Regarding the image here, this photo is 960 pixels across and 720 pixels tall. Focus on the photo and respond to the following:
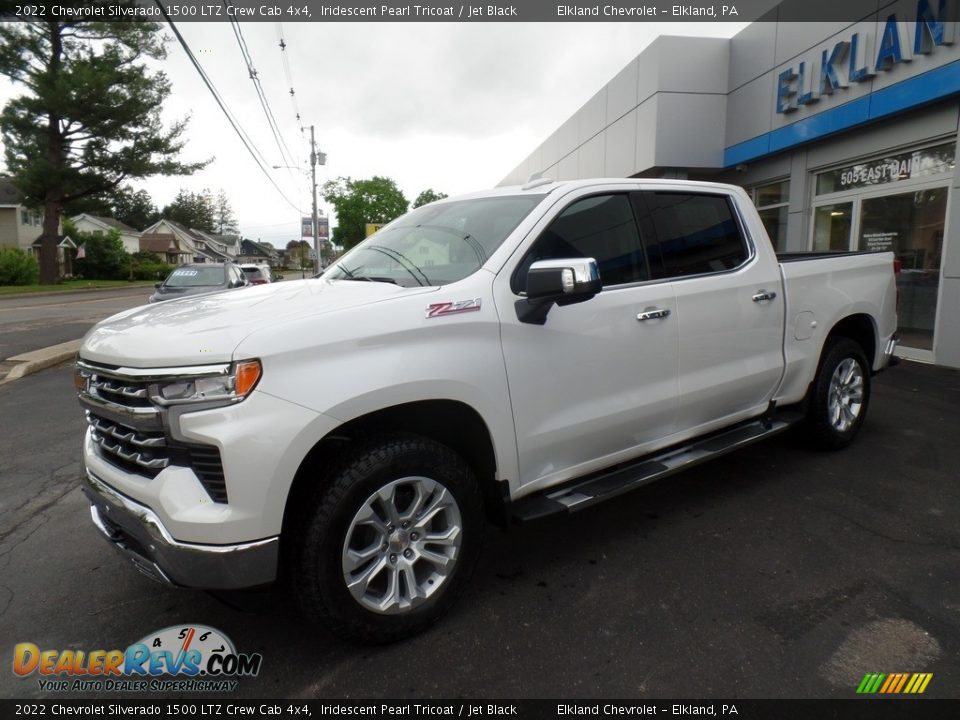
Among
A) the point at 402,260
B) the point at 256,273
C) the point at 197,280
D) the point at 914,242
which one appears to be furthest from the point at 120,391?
the point at 256,273

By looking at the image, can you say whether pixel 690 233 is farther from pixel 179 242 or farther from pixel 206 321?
pixel 179 242

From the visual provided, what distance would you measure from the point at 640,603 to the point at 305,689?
4.88 feet

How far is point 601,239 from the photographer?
127 inches

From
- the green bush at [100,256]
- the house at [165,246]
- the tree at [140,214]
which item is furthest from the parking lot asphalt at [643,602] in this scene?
the tree at [140,214]

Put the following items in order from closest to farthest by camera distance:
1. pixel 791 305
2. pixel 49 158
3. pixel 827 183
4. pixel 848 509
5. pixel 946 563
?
pixel 946 563 → pixel 848 509 → pixel 791 305 → pixel 827 183 → pixel 49 158

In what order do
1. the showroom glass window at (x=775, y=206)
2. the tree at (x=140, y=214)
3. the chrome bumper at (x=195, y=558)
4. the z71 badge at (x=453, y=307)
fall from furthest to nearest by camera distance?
1. the tree at (x=140, y=214)
2. the showroom glass window at (x=775, y=206)
3. the z71 badge at (x=453, y=307)
4. the chrome bumper at (x=195, y=558)

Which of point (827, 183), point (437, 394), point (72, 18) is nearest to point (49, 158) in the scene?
point (72, 18)

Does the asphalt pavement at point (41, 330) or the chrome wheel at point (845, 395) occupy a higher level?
the chrome wheel at point (845, 395)

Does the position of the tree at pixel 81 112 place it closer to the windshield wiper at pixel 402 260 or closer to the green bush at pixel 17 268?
the green bush at pixel 17 268

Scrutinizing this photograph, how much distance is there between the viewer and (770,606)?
274cm

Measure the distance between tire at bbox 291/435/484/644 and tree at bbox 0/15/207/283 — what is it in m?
33.1

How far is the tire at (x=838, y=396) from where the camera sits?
14.4 ft
